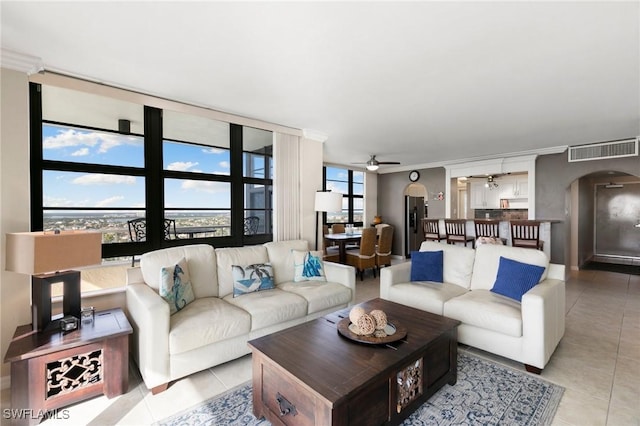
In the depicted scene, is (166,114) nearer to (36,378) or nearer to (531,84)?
(36,378)

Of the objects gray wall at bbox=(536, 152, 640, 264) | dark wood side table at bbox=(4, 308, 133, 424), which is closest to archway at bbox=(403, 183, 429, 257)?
gray wall at bbox=(536, 152, 640, 264)

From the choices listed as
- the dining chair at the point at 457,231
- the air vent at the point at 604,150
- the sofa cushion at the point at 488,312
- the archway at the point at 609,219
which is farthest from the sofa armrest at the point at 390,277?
the archway at the point at 609,219

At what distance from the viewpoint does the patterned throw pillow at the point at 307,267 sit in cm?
347

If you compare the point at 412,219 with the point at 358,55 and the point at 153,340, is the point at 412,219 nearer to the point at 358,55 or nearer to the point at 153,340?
the point at 358,55

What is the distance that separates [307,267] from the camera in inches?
137

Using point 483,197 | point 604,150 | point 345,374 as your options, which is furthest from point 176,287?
point 483,197

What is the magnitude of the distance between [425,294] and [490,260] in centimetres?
86

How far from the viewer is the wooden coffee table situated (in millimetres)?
1436

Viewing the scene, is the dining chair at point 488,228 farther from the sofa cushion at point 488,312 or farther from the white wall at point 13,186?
the white wall at point 13,186

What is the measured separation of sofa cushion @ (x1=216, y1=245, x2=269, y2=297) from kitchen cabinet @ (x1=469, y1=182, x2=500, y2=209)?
7.64 metres

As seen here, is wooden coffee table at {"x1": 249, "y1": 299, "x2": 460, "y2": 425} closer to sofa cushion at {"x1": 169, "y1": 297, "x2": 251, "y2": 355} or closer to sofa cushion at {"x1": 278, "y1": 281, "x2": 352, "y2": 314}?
sofa cushion at {"x1": 169, "y1": 297, "x2": 251, "y2": 355}

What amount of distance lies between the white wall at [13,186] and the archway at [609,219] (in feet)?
31.0

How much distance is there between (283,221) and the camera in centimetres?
414

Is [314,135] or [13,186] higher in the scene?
[314,135]
